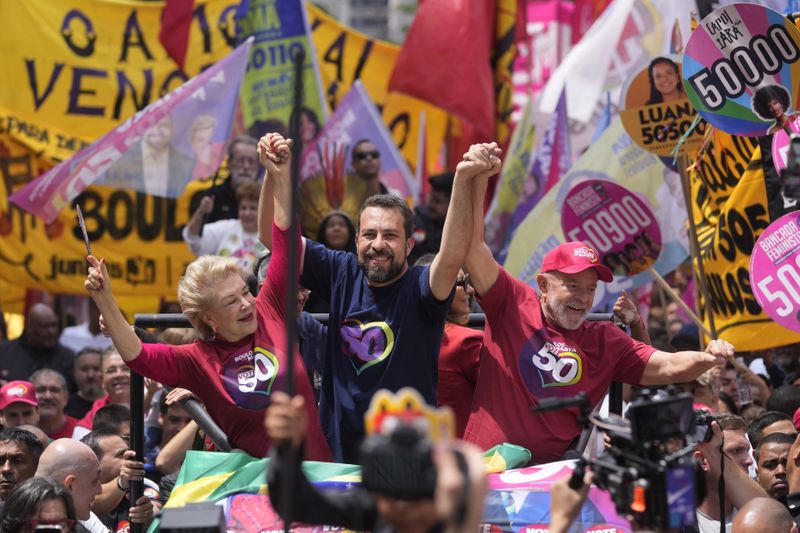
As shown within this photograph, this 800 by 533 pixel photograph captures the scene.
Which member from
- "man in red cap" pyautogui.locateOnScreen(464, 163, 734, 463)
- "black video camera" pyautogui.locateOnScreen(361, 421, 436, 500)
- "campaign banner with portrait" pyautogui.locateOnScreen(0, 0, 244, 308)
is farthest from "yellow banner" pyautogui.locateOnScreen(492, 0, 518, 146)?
"black video camera" pyautogui.locateOnScreen(361, 421, 436, 500)

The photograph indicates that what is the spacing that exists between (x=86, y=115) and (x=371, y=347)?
264 inches

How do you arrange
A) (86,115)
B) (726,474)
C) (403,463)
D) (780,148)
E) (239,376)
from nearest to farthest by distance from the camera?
(403,463) → (239,376) → (726,474) → (780,148) → (86,115)

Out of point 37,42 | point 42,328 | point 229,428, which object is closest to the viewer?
point 229,428

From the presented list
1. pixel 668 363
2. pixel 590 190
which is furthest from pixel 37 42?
pixel 668 363

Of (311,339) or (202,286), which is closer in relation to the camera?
(202,286)

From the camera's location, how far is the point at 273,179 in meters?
5.87

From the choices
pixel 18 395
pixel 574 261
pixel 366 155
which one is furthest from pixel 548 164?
pixel 574 261

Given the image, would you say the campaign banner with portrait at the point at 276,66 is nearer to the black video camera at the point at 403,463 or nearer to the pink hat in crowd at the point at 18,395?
the pink hat in crowd at the point at 18,395

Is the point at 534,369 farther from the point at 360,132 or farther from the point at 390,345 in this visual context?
the point at 360,132

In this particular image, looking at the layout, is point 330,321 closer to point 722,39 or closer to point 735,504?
point 735,504

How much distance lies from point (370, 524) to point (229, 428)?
6.41 feet

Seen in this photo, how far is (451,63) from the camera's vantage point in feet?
39.6

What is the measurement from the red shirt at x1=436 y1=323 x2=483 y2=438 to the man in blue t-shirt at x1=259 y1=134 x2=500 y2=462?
43 centimetres

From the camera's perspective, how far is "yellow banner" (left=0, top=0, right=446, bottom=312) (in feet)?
36.7
